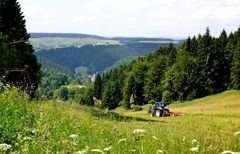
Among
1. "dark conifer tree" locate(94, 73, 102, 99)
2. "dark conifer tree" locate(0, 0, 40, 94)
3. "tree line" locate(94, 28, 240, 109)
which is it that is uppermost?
"dark conifer tree" locate(0, 0, 40, 94)

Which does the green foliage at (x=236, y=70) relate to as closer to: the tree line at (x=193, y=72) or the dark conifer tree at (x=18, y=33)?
the tree line at (x=193, y=72)

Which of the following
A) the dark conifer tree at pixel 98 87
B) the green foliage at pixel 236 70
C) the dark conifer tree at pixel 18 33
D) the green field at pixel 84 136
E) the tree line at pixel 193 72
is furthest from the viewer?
the dark conifer tree at pixel 98 87

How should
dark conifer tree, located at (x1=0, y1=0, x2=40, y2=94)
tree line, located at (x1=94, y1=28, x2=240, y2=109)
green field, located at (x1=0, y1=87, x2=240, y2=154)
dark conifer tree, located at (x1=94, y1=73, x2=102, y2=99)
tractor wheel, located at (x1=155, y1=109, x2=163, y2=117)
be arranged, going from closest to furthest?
green field, located at (x1=0, y1=87, x2=240, y2=154)
tractor wheel, located at (x1=155, y1=109, x2=163, y2=117)
dark conifer tree, located at (x1=0, y1=0, x2=40, y2=94)
tree line, located at (x1=94, y1=28, x2=240, y2=109)
dark conifer tree, located at (x1=94, y1=73, x2=102, y2=99)

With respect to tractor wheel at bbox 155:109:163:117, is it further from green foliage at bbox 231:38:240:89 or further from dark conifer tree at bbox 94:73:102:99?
dark conifer tree at bbox 94:73:102:99

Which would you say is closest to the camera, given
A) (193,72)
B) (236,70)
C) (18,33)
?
(18,33)

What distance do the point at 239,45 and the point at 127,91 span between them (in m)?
42.1

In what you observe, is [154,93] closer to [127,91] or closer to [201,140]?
[127,91]

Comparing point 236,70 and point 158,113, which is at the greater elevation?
point 236,70

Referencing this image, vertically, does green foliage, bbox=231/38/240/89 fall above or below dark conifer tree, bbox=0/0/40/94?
below

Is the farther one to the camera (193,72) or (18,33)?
(193,72)

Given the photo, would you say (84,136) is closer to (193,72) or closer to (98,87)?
(193,72)

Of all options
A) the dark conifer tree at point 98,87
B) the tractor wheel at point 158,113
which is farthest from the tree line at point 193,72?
the tractor wheel at point 158,113

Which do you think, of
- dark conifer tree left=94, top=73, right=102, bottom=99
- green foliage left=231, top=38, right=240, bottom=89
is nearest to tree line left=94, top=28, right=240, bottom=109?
green foliage left=231, top=38, right=240, bottom=89

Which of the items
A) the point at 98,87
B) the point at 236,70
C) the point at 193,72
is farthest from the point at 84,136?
the point at 98,87
